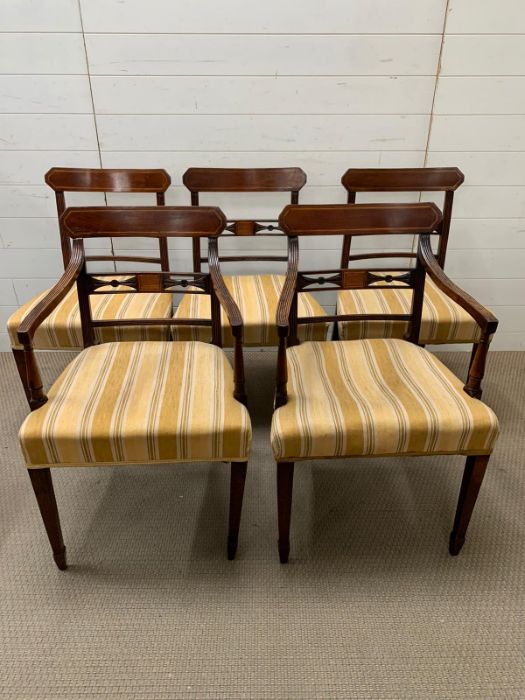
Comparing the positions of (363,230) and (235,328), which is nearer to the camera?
(235,328)

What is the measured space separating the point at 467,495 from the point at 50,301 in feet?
4.04

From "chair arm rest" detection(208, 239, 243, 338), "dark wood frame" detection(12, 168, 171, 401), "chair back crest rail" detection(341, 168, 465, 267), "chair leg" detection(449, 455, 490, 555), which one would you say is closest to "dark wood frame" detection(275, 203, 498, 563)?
"chair leg" detection(449, 455, 490, 555)

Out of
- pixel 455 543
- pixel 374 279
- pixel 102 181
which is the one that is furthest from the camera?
pixel 102 181

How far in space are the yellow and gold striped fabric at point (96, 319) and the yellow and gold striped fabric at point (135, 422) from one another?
318 millimetres

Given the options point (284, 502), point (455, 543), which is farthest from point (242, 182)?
point (455, 543)

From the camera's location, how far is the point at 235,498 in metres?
1.29

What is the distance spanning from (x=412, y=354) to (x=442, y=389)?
185 mm

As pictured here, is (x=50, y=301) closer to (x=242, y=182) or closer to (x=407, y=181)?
(x=242, y=182)

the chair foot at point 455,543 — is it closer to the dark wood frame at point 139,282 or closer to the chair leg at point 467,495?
the chair leg at point 467,495

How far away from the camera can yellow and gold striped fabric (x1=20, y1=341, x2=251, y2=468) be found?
1149 millimetres

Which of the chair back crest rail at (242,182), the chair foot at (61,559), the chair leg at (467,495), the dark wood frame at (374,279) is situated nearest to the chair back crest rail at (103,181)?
the chair back crest rail at (242,182)

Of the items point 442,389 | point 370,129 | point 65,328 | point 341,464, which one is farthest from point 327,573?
point 370,129

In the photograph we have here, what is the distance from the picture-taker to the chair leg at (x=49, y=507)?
1213mm

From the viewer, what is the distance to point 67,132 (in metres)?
1.99
